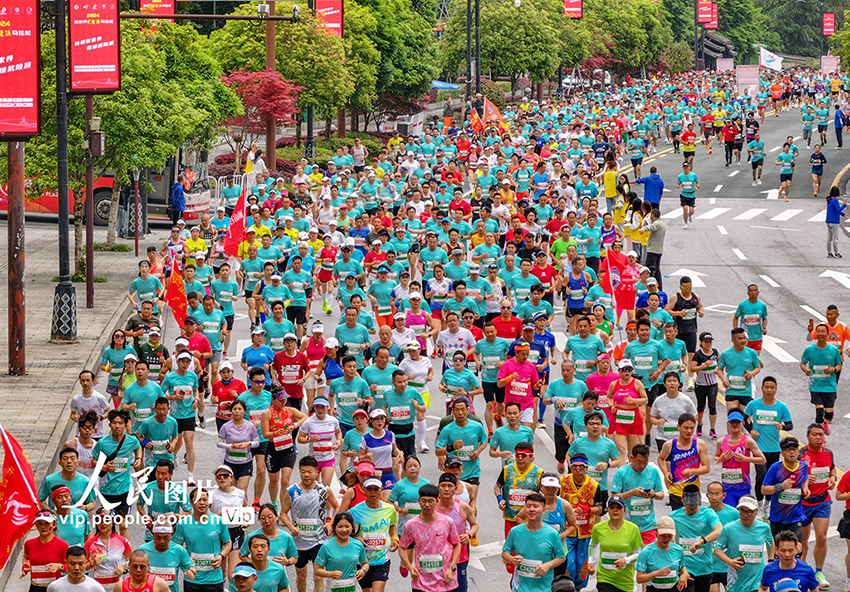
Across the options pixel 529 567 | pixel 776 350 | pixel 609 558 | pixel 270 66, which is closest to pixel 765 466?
pixel 609 558

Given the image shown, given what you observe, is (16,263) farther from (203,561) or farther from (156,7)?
(156,7)

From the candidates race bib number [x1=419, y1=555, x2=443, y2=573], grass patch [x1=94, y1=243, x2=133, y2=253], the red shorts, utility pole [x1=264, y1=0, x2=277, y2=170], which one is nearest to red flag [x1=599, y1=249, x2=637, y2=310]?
the red shorts

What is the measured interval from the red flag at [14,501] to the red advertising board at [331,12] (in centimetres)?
3203

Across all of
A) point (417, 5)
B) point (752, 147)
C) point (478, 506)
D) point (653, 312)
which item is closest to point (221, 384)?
point (478, 506)

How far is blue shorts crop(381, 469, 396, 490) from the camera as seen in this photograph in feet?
43.7

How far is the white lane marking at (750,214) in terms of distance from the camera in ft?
125

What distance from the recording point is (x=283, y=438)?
46.0ft

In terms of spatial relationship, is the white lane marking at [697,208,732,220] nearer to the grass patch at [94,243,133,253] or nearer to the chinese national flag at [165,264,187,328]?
the grass patch at [94,243,133,253]

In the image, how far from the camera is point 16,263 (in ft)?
68.7

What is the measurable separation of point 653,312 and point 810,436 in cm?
509

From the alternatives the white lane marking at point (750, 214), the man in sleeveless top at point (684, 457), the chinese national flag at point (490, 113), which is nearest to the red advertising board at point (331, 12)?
the chinese national flag at point (490, 113)

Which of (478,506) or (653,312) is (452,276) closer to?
(653,312)

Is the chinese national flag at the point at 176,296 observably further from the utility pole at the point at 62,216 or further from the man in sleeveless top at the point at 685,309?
the man in sleeveless top at the point at 685,309

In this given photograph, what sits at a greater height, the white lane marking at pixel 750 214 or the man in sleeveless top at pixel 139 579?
the white lane marking at pixel 750 214
